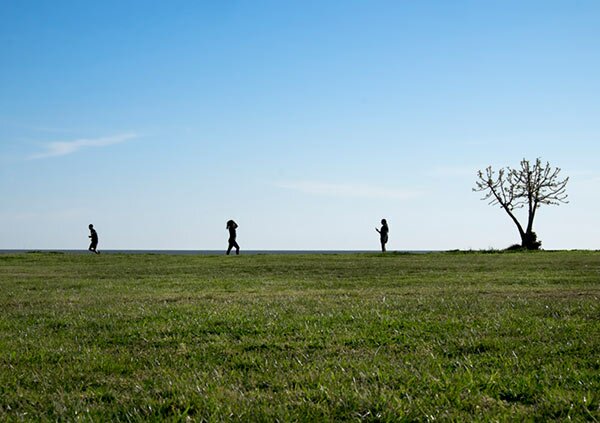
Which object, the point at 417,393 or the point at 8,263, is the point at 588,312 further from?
the point at 8,263

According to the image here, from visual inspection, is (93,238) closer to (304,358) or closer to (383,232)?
(383,232)

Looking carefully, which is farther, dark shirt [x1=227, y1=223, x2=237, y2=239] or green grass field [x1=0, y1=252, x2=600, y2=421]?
dark shirt [x1=227, y1=223, x2=237, y2=239]

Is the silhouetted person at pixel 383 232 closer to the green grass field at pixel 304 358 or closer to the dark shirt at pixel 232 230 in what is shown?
the dark shirt at pixel 232 230

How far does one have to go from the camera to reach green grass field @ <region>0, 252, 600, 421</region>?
250 inches

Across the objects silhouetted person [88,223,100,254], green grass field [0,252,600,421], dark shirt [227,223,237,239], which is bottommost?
green grass field [0,252,600,421]

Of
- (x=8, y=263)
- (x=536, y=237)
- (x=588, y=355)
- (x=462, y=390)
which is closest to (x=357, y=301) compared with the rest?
(x=588, y=355)

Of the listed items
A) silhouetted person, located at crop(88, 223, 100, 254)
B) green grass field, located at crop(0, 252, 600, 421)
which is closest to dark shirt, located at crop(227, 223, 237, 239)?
silhouetted person, located at crop(88, 223, 100, 254)

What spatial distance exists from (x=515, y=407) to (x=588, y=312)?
6.85 m

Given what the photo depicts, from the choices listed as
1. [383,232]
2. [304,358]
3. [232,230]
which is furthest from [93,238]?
[304,358]

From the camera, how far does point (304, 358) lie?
8.55 m

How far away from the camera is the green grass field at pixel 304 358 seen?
6.35m

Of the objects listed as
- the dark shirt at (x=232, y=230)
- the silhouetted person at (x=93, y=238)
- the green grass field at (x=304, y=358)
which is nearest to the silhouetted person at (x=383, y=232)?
the dark shirt at (x=232, y=230)

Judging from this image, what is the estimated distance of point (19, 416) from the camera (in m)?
6.25

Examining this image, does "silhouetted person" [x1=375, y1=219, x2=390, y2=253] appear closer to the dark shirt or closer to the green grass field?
the dark shirt
